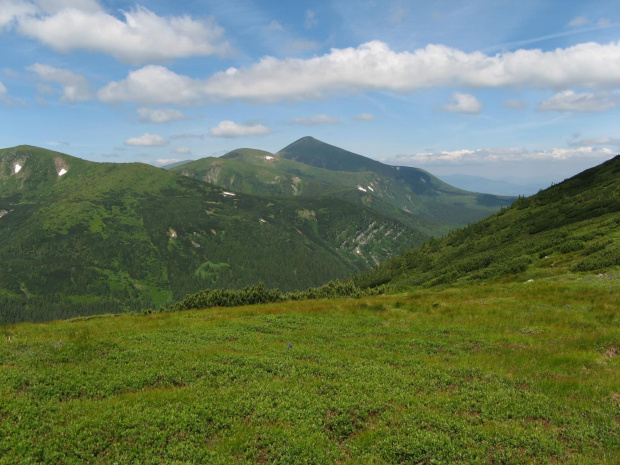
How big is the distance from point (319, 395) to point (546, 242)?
66.3 metres

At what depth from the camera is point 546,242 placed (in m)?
62.5

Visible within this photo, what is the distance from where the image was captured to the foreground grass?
1016 cm

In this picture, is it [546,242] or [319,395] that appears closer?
[319,395]

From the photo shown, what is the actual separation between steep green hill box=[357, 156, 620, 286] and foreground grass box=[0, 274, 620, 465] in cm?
2757

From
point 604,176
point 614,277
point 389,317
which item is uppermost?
point 604,176

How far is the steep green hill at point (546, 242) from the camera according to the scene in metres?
45.7

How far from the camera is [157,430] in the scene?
10812 millimetres

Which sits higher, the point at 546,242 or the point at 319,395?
the point at 546,242

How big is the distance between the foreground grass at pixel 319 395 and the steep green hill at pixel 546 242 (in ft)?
90.5

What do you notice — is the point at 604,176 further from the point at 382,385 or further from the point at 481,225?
the point at 382,385

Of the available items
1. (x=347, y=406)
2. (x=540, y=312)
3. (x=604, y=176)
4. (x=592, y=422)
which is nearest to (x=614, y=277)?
(x=540, y=312)

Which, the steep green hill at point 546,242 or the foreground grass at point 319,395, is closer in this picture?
the foreground grass at point 319,395

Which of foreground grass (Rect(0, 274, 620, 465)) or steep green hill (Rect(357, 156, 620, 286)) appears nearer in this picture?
foreground grass (Rect(0, 274, 620, 465))

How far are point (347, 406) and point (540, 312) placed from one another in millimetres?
20165
